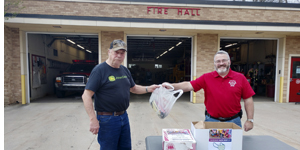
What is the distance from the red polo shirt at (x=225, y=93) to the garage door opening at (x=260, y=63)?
938 cm

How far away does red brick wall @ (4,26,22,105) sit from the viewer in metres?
7.07

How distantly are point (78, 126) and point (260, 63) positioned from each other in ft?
44.4

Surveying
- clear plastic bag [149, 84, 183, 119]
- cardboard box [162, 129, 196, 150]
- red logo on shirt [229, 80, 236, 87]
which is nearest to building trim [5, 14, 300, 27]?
red logo on shirt [229, 80, 236, 87]

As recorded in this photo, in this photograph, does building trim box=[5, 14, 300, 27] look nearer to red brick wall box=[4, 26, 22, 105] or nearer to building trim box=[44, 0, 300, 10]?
building trim box=[44, 0, 300, 10]

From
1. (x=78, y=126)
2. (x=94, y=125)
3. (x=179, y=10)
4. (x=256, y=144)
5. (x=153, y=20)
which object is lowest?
(x=78, y=126)

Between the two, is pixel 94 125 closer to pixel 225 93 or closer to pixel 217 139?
pixel 217 139

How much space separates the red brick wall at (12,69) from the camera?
7070 millimetres

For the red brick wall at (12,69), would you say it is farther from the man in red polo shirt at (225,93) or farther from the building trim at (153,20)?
the man in red polo shirt at (225,93)

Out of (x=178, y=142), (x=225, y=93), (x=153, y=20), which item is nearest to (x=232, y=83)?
(x=225, y=93)

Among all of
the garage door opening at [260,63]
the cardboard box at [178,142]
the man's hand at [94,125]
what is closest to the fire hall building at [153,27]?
the garage door opening at [260,63]

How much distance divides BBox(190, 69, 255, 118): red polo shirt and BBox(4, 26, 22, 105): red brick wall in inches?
333

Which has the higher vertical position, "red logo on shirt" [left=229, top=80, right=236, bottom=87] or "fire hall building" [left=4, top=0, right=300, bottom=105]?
"fire hall building" [left=4, top=0, right=300, bottom=105]

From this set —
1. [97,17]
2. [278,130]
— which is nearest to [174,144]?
[278,130]

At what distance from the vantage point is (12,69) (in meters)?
7.30
